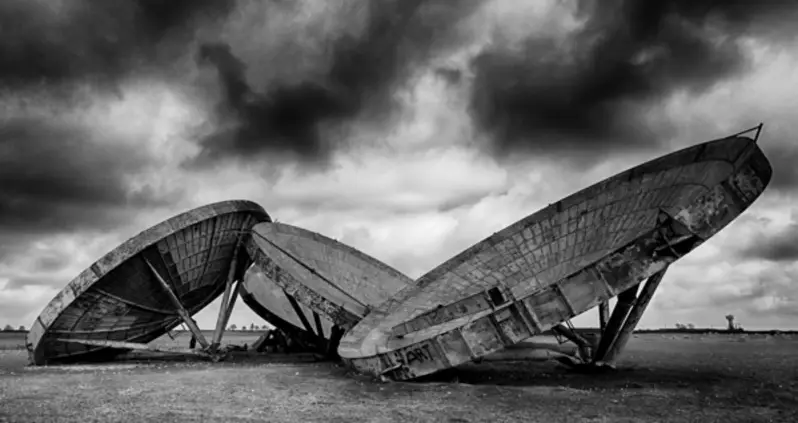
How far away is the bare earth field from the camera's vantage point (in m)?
9.35

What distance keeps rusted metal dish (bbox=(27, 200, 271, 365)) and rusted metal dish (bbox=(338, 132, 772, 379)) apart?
6800 millimetres

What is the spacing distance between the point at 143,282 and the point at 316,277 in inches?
223

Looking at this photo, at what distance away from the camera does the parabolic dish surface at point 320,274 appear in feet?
55.6

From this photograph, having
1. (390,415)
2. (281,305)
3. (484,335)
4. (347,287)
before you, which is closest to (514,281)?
(484,335)

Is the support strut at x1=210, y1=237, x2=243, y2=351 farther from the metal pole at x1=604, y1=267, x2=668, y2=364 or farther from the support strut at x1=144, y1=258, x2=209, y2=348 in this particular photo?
the metal pole at x1=604, y1=267, x2=668, y2=364

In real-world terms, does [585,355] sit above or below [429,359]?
below

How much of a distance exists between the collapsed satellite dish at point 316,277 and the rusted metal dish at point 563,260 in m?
1.69

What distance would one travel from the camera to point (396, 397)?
11.3 m

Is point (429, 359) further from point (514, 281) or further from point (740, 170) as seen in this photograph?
point (740, 170)

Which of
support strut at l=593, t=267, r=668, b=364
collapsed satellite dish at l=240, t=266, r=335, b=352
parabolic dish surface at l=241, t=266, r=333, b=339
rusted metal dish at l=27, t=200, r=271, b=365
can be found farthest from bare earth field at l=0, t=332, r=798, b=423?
parabolic dish surface at l=241, t=266, r=333, b=339

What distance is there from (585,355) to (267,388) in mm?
8845

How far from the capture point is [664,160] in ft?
43.3

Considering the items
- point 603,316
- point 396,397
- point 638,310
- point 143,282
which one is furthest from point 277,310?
point 638,310

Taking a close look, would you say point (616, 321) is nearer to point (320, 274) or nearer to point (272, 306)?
point (320, 274)
